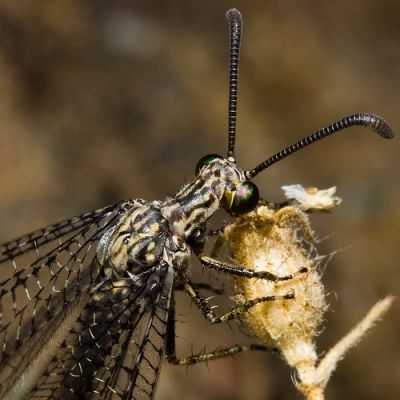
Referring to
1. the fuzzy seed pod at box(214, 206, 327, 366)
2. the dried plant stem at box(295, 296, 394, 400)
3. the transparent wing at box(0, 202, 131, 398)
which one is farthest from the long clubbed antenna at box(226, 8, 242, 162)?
the dried plant stem at box(295, 296, 394, 400)

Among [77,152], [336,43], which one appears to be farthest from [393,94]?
[77,152]

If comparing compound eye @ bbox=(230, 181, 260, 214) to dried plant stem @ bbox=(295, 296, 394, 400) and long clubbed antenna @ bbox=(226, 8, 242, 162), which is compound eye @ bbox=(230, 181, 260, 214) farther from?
dried plant stem @ bbox=(295, 296, 394, 400)

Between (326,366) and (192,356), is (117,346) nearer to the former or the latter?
(192,356)

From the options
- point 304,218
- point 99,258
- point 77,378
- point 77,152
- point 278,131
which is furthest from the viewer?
point 278,131

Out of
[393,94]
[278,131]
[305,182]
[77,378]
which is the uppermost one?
[393,94]

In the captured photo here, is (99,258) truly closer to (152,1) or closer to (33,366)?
(33,366)

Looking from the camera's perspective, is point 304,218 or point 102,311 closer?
point 304,218

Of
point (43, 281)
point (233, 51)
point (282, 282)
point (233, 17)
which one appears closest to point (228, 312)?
point (282, 282)

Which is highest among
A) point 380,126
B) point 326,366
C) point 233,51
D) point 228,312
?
point 233,51
